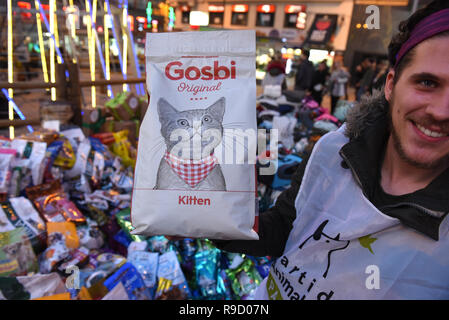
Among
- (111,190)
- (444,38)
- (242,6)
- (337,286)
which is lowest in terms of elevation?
(111,190)

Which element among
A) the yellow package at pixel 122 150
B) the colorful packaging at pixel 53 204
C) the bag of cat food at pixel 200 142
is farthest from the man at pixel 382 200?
the yellow package at pixel 122 150

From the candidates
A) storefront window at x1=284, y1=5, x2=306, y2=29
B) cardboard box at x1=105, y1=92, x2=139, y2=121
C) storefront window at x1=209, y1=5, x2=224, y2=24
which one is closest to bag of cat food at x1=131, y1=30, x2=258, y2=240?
cardboard box at x1=105, y1=92, x2=139, y2=121

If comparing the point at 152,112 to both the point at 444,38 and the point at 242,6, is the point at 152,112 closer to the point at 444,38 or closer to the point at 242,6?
the point at 444,38

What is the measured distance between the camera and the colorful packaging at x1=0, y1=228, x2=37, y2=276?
1.53 meters

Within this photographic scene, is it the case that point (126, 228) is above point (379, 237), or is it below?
below

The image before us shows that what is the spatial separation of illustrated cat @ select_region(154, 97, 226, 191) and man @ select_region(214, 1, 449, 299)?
243mm

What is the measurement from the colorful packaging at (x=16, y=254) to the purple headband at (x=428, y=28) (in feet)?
6.43

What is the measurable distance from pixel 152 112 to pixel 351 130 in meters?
0.61

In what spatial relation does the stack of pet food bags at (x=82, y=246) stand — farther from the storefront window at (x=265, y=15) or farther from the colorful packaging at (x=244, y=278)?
the storefront window at (x=265, y=15)

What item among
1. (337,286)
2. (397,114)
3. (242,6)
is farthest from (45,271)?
(242,6)

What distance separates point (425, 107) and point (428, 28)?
0.19 meters

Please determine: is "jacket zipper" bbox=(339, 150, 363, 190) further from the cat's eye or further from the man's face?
the cat's eye

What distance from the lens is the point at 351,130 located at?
918 millimetres

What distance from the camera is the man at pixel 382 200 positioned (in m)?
0.68
